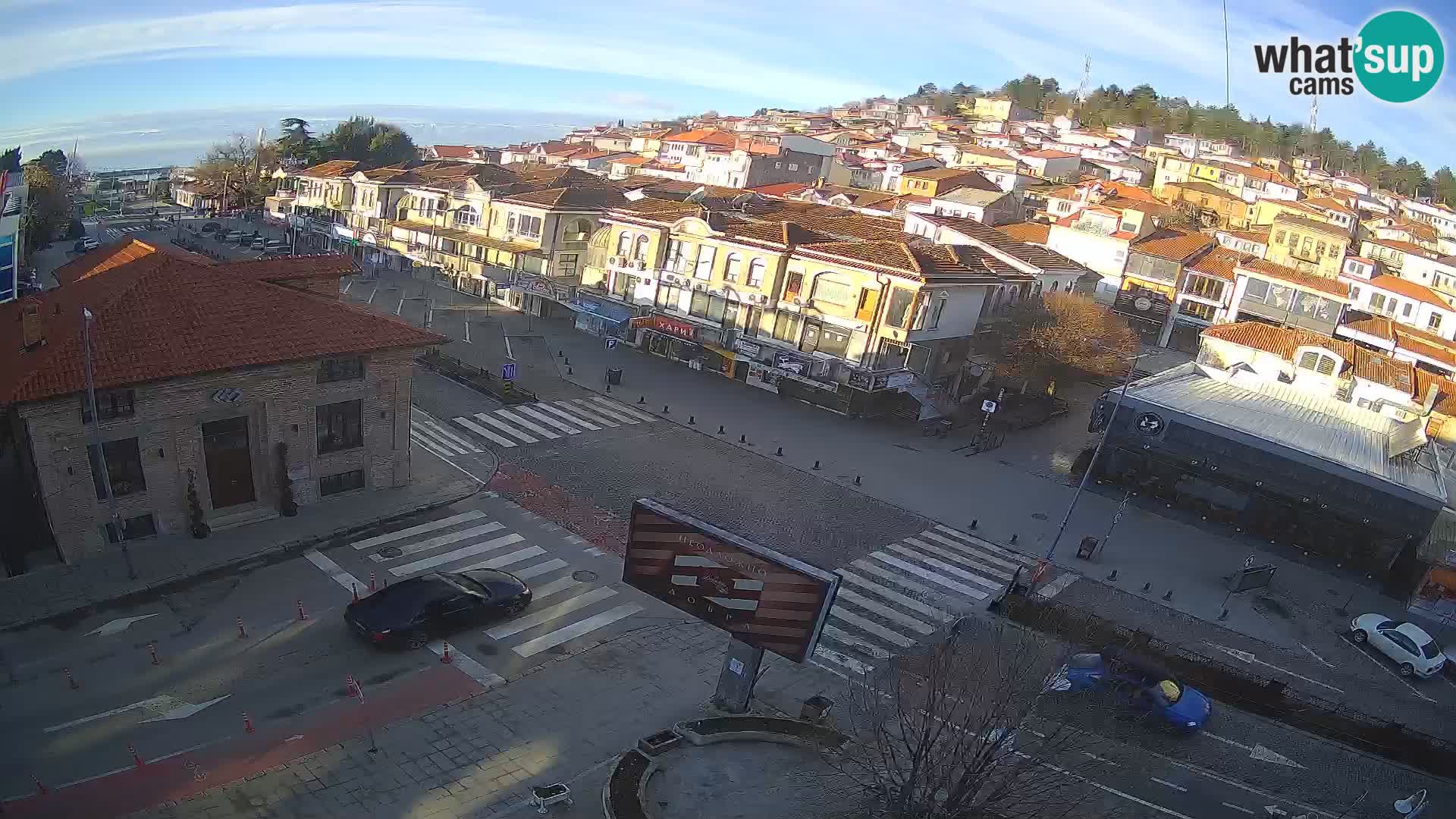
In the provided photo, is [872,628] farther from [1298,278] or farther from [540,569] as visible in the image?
[1298,278]

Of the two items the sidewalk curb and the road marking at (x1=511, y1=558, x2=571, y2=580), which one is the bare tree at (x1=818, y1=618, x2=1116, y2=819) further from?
the sidewalk curb

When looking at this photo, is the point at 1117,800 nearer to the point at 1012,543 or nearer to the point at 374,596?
the point at 1012,543

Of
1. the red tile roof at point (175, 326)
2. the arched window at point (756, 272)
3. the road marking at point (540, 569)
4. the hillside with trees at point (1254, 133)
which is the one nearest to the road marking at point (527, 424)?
Result: the red tile roof at point (175, 326)

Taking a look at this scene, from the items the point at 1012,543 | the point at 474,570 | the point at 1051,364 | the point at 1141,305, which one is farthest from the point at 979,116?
the point at 474,570

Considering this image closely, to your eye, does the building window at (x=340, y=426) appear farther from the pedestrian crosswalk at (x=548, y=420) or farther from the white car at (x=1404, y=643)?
the white car at (x=1404, y=643)

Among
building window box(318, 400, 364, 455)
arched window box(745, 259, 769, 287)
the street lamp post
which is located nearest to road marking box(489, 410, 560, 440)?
building window box(318, 400, 364, 455)

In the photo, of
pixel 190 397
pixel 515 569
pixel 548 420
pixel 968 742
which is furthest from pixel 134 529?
pixel 968 742
